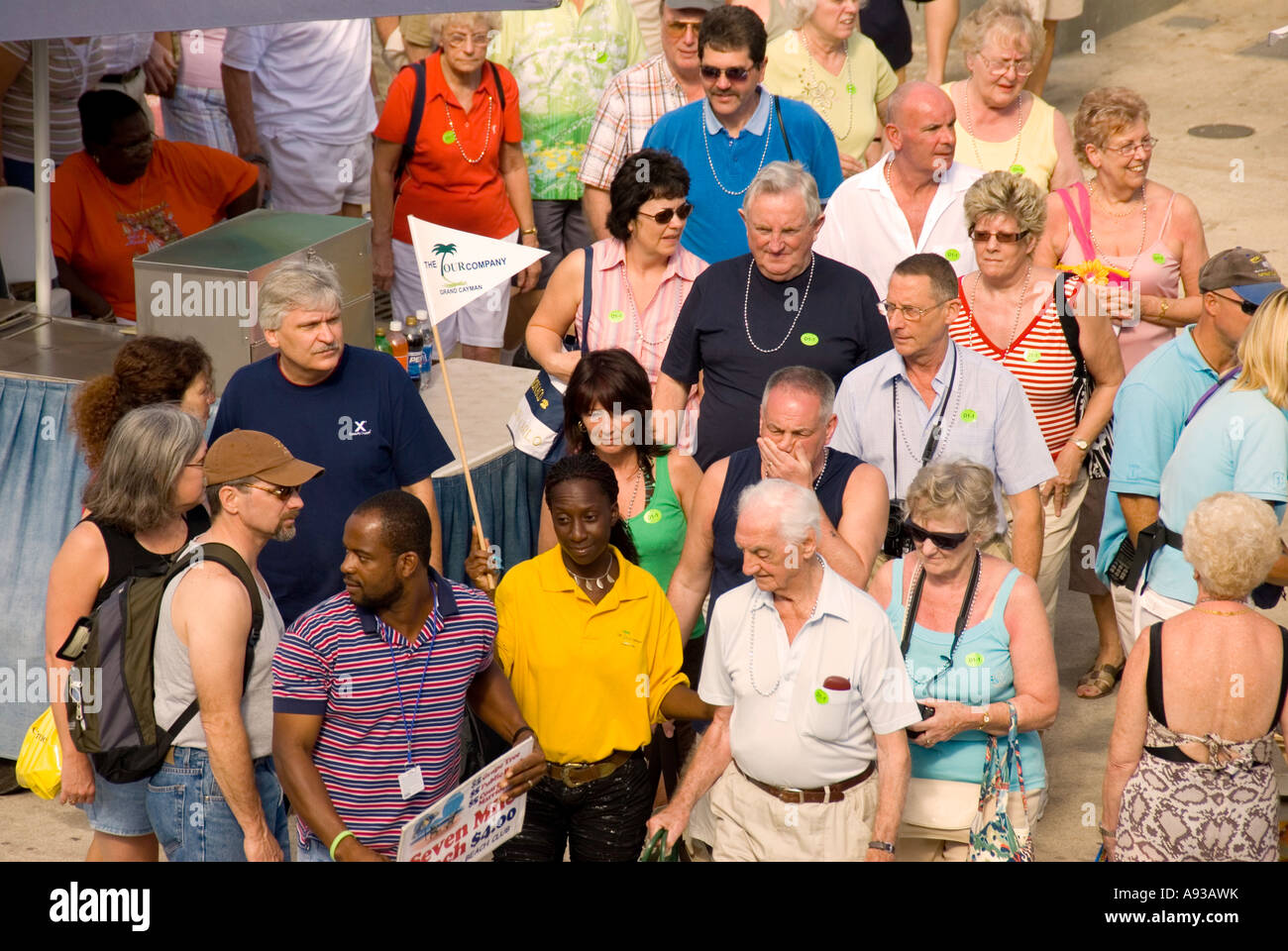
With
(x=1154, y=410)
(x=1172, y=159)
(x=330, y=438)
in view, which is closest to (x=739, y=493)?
(x=330, y=438)

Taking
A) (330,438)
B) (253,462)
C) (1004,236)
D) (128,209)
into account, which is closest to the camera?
(253,462)

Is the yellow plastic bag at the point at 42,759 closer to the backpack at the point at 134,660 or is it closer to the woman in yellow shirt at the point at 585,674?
the backpack at the point at 134,660

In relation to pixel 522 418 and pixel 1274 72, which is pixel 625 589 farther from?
pixel 1274 72

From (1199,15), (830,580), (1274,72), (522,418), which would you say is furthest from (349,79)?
(1199,15)

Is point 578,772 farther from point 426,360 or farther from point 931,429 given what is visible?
point 426,360

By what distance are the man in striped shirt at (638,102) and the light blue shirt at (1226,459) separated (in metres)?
3.32

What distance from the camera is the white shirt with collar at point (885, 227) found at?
262 inches

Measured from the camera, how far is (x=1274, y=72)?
13766 mm

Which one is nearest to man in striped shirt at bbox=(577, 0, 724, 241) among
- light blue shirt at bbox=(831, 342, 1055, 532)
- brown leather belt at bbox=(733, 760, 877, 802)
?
light blue shirt at bbox=(831, 342, 1055, 532)

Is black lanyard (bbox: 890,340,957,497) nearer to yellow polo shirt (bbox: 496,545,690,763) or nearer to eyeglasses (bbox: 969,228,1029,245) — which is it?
eyeglasses (bbox: 969,228,1029,245)

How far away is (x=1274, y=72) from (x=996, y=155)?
7698 millimetres

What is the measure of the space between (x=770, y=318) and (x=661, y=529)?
0.87 meters

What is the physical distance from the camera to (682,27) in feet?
25.2

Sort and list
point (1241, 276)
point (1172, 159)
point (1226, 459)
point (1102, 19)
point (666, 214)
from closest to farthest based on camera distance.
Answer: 1. point (1226, 459)
2. point (1241, 276)
3. point (666, 214)
4. point (1172, 159)
5. point (1102, 19)
